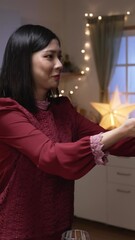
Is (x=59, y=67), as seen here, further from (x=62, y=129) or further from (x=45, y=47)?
(x=62, y=129)

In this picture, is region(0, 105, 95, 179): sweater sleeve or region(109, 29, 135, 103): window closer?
region(0, 105, 95, 179): sweater sleeve

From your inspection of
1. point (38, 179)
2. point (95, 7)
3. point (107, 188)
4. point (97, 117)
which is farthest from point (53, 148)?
point (95, 7)

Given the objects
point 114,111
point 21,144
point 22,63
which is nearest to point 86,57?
point 114,111

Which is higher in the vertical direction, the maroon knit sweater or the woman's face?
the woman's face

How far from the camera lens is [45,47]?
118 centimetres

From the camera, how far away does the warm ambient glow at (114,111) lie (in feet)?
12.0

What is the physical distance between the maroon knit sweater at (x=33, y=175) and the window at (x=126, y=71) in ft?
8.70

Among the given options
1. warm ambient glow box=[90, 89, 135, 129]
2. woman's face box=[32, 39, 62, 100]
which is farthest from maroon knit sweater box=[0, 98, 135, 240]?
warm ambient glow box=[90, 89, 135, 129]

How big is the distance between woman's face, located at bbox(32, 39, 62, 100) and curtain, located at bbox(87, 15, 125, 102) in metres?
2.71

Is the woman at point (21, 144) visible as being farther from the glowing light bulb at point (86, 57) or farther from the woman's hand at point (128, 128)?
the glowing light bulb at point (86, 57)

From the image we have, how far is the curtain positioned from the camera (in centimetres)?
379

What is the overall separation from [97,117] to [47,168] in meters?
2.91

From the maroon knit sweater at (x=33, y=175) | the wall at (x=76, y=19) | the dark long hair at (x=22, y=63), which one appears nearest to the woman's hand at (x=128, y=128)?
the maroon knit sweater at (x=33, y=175)

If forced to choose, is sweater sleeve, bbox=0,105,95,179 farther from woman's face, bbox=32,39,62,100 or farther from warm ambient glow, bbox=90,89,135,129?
warm ambient glow, bbox=90,89,135,129
